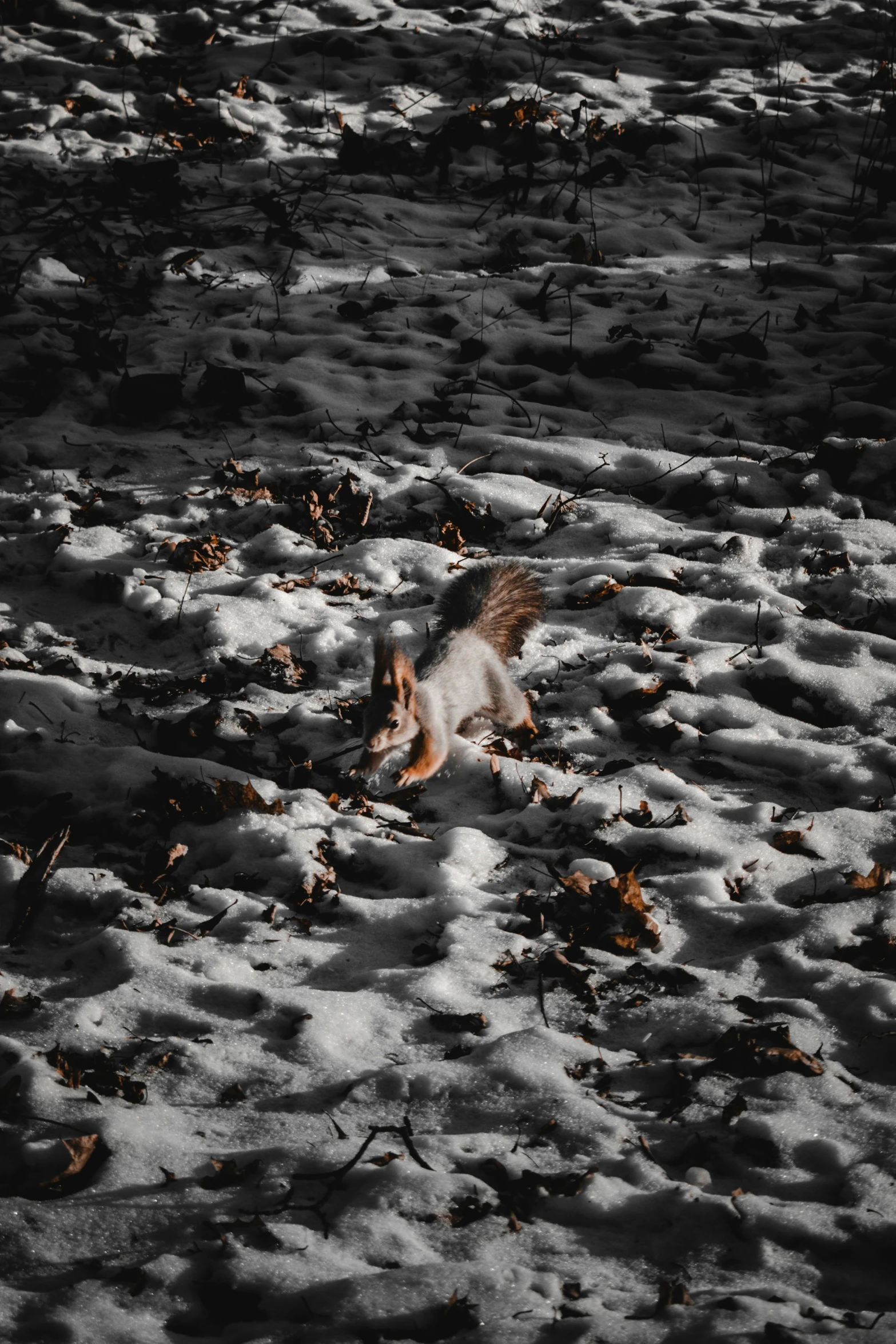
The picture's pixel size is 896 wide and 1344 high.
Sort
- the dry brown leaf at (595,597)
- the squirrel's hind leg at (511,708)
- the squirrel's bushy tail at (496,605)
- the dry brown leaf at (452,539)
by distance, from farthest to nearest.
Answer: the dry brown leaf at (452,539), the dry brown leaf at (595,597), the squirrel's bushy tail at (496,605), the squirrel's hind leg at (511,708)

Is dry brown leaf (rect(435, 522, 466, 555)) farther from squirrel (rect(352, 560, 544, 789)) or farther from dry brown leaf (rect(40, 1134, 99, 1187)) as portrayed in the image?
dry brown leaf (rect(40, 1134, 99, 1187))

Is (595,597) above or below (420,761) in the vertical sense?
above

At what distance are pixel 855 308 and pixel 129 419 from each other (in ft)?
13.1

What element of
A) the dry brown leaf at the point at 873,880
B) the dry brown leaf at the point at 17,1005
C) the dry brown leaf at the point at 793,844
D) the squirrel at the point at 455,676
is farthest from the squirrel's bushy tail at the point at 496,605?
the dry brown leaf at the point at 17,1005

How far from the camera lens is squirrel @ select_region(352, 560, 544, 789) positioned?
2613mm

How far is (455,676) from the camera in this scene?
2865 mm

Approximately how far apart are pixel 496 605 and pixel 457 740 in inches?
19.6

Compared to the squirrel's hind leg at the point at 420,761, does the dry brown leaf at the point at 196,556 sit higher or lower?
higher

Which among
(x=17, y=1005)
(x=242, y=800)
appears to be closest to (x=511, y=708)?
(x=242, y=800)

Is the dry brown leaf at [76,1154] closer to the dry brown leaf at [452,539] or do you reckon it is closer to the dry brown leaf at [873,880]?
the dry brown leaf at [873,880]

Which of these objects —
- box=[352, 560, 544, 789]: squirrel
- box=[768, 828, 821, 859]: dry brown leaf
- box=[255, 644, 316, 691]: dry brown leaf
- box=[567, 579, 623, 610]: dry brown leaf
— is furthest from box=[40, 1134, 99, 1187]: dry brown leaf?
box=[567, 579, 623, 610]: dry brown leaf

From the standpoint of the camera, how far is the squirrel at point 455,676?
8.57 feet

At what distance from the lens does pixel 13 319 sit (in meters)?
4.65

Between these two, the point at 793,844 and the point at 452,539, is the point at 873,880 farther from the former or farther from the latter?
the point at 452,539
